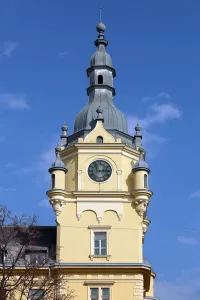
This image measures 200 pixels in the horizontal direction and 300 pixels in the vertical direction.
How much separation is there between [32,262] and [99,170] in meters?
10.7

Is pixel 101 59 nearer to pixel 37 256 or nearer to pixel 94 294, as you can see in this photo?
pixel 37 256

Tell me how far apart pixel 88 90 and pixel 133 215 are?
43.6ft

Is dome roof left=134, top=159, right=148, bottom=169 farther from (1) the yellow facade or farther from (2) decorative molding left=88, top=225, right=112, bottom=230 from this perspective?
(2) decorative molding left=88, top=225, right=112, bottom=230

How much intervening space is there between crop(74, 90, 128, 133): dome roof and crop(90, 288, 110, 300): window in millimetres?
13918

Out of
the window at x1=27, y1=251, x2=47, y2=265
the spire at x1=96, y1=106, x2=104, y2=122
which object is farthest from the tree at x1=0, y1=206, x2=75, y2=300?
the spire at x1=96, y1=106, x2=104, y2=122

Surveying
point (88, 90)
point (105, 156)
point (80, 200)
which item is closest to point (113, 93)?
point (88, 90)

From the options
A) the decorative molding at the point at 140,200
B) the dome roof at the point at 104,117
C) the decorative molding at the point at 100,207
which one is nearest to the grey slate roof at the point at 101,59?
the dome roof at the point at 104,117

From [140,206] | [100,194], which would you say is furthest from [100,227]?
[140,206]

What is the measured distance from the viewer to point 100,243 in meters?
54.2

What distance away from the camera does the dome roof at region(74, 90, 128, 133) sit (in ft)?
196

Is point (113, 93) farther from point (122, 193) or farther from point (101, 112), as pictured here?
point (122, 193)

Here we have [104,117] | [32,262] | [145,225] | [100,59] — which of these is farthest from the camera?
[100,59]

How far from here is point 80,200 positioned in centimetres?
5550

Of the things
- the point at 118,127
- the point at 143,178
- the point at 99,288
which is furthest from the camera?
the point at 118,127
